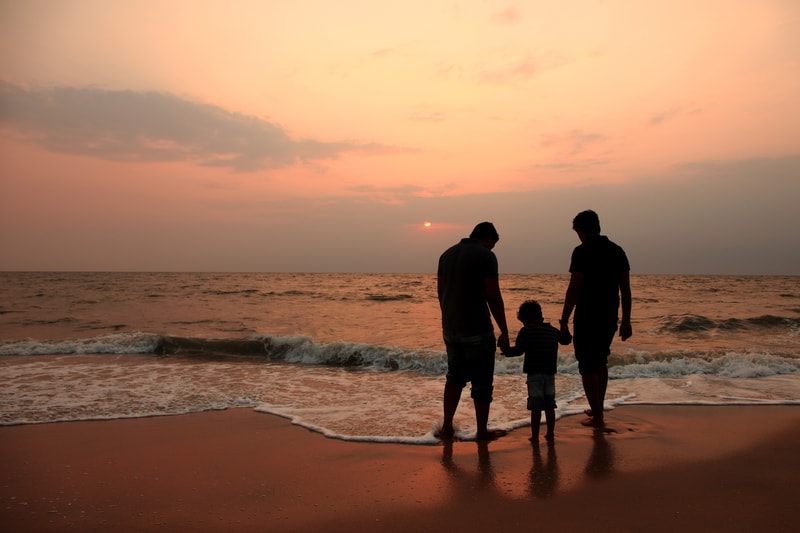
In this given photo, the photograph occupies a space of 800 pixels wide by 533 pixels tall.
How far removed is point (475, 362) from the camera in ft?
15.7

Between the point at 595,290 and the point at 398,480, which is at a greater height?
the point at 595,290

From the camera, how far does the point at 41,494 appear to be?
3.76 meters

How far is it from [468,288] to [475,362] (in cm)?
65

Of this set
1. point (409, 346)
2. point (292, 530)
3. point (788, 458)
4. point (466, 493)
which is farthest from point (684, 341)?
point (292, 530)

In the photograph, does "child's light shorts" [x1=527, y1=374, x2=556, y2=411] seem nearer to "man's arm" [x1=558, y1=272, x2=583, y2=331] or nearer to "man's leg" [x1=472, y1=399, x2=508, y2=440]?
"man's leg" [x1=472, y1=399, x2=508, y2=440]

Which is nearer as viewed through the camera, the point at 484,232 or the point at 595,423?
the point at 484,232

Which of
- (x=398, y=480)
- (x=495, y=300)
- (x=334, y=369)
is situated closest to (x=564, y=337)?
(x=495, y=300)

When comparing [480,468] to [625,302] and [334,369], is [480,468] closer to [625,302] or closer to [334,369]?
[625,302]

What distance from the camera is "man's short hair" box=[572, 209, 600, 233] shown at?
17.3 feet

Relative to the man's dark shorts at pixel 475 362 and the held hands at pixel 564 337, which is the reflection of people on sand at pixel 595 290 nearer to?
the held hands at pixel 564 337

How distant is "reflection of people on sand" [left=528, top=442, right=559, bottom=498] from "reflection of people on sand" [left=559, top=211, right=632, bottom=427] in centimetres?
Answer: 113

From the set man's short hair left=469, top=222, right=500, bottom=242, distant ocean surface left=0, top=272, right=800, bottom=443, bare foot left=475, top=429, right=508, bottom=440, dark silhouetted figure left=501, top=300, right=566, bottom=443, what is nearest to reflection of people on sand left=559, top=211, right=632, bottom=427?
dark silhouetted figure left=501, top=300, right=566, bottom=443

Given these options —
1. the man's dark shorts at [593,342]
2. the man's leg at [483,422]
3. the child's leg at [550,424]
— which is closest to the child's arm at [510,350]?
the man's leg at [483,422]

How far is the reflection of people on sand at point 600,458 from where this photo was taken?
4066 mm
